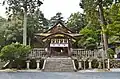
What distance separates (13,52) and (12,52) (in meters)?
0.09

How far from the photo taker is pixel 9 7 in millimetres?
24391

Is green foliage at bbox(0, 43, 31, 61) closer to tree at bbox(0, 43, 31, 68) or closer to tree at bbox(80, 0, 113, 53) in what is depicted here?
tree at bbox(0, 43, 31, 68)

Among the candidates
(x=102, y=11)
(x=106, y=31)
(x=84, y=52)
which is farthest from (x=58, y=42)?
(x=106, y=31)

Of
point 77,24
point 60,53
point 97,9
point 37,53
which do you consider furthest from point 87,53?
point 77,24

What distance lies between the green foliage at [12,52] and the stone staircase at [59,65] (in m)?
2.06

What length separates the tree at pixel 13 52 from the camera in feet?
64.2

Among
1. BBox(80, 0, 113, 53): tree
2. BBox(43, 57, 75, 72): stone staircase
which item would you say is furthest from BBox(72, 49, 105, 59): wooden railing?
BBox(43, 57, 75, 72): stone staircase

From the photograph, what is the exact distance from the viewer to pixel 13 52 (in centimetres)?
1977

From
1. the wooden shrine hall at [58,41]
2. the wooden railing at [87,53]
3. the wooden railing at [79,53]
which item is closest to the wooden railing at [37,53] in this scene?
the wooden railing at [79,53]

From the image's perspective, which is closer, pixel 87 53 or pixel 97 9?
pixel 87 53

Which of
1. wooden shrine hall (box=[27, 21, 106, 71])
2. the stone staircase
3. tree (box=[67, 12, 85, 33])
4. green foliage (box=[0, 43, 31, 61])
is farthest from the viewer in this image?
tree (box=[67, 12, 85, 33])

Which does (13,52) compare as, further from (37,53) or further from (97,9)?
(97,9)

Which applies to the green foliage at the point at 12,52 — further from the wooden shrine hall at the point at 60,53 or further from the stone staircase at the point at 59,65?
the stone staircase at the point at 59,65

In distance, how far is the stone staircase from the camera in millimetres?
19223
